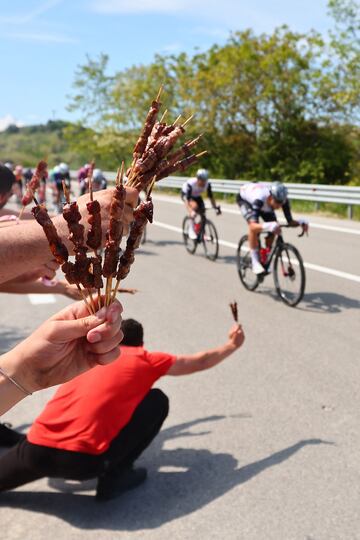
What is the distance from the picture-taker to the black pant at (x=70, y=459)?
4262mm

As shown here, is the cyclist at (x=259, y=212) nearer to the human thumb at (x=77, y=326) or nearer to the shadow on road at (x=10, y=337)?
the shadow on road at (x=10, y=337)

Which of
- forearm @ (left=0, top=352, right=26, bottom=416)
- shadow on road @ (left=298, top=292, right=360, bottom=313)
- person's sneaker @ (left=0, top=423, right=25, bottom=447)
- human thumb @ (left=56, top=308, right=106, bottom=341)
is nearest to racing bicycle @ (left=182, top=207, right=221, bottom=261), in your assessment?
shadow on road @ (left=298, top=292, right=360, bottom=313)

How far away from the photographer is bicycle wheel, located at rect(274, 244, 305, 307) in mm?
9625

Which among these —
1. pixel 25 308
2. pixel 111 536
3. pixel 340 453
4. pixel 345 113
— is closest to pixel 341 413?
pixel 340 453

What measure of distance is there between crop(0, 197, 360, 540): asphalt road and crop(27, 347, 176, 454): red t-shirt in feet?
1.53

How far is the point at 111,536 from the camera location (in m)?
3.98

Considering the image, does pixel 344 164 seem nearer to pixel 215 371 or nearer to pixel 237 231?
pixel 237 231

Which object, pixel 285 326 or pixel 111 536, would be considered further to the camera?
pixel 285 326

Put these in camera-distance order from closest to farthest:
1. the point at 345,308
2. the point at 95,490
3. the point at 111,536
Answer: the point at 111,536
the point at 95,490
the point at 345,308

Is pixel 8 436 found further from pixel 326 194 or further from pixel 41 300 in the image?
pixel 326 194

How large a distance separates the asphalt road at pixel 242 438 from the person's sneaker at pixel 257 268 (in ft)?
1.76

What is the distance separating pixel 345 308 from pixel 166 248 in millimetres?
6892

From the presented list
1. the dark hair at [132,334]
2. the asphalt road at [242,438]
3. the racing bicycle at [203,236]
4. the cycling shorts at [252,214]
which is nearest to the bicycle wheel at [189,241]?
the racing bicycle at [203,236]

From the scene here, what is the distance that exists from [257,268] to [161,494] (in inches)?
246
